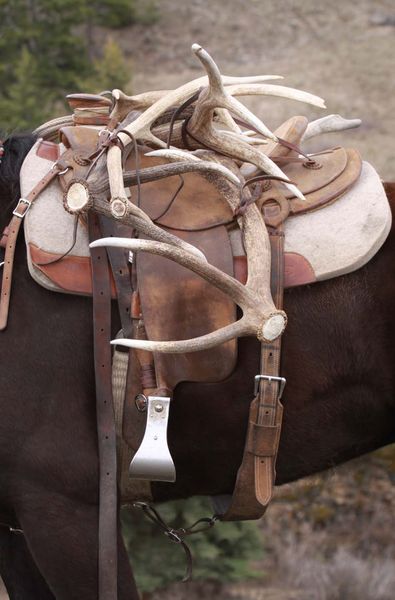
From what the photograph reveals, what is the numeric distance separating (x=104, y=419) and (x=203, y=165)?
0.84 meters

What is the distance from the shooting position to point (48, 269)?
279cm

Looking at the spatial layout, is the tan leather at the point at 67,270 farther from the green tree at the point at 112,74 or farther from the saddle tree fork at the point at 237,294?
the green tree at the point at 112,74

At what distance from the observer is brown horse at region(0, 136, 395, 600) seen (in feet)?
9.24

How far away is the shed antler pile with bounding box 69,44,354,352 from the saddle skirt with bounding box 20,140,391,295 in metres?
0.12

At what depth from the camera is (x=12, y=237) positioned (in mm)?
2842

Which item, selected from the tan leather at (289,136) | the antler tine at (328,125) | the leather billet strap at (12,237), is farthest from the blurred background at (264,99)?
the antler tine at (328,125)

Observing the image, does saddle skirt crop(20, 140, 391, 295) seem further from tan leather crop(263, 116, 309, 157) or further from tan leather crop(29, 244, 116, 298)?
tan leather crop(263, 116, 309, 157)

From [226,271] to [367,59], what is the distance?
24430mm

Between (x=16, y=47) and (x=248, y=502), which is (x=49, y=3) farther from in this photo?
(x=248, y=502)

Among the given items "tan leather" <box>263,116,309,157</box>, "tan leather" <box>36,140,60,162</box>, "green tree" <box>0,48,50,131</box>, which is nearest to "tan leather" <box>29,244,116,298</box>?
"tan leather" <box>36,140,60,162</box>

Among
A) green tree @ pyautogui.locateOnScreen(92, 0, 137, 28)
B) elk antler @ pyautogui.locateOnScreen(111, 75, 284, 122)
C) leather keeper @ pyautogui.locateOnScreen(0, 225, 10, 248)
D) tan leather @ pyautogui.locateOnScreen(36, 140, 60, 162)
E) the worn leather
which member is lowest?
the worn leather

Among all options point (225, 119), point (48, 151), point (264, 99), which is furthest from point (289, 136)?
point (264, 99)

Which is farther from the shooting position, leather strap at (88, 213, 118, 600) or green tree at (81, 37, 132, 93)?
green tree at (81, 37, 132, 93)

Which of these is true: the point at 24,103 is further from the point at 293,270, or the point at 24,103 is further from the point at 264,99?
the point at 264,99
